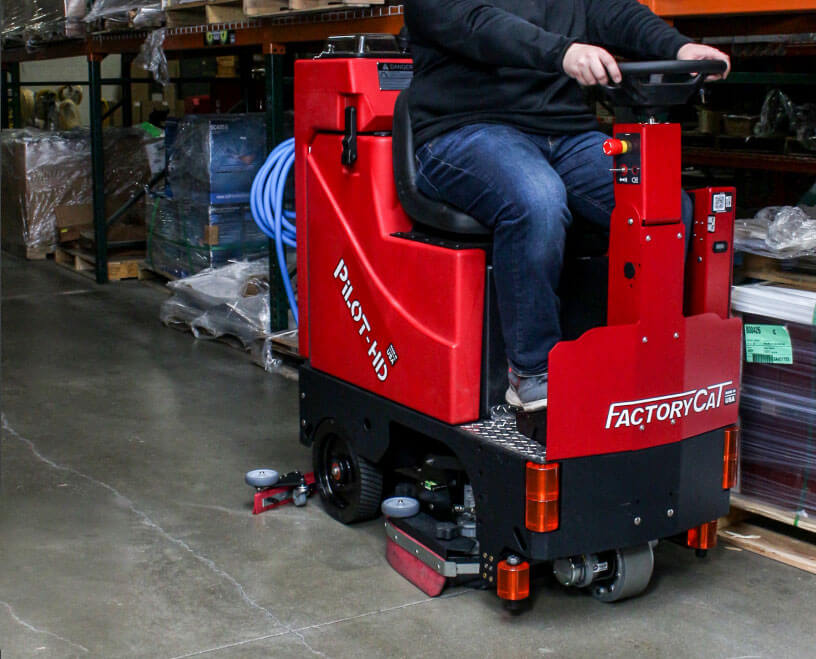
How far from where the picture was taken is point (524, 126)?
3115 mm

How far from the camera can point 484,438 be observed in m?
2.97

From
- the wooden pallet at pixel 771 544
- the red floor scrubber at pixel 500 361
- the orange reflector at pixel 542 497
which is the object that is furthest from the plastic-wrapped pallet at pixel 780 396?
the orange reflector at pixel 542 497

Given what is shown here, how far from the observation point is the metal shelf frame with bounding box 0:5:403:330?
5.14m

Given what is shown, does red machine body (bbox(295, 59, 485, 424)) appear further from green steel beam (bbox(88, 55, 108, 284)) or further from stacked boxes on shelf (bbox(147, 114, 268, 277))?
green steel beam (bbox(88, 55, 108, 284))

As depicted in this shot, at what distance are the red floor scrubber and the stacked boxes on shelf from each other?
10.3ft

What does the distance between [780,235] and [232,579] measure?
197cm

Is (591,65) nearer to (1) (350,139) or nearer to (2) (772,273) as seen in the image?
(1) (350,139)

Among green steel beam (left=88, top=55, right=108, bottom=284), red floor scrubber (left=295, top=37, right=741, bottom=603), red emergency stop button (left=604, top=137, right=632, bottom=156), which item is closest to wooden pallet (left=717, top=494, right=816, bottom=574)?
red floor scrubber (left=295, top=37, right=741, bottom=603)

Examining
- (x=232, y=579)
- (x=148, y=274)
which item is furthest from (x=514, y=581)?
(x=148, y=274)

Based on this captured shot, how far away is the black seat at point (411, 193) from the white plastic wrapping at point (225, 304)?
2.86 metres

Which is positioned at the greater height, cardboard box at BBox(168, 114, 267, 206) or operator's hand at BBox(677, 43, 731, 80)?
operator's hand at BBox(677, 43, 731, 80)

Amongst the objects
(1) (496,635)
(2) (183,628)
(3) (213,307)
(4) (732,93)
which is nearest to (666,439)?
(1) (496,635)

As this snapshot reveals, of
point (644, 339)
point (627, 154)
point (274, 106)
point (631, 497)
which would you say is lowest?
point (631, 497)

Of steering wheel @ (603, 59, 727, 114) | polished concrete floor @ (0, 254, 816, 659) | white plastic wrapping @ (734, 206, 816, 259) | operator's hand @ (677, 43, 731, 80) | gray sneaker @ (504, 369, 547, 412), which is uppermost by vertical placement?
operator's hand @ (677, 43, 731, 80)
